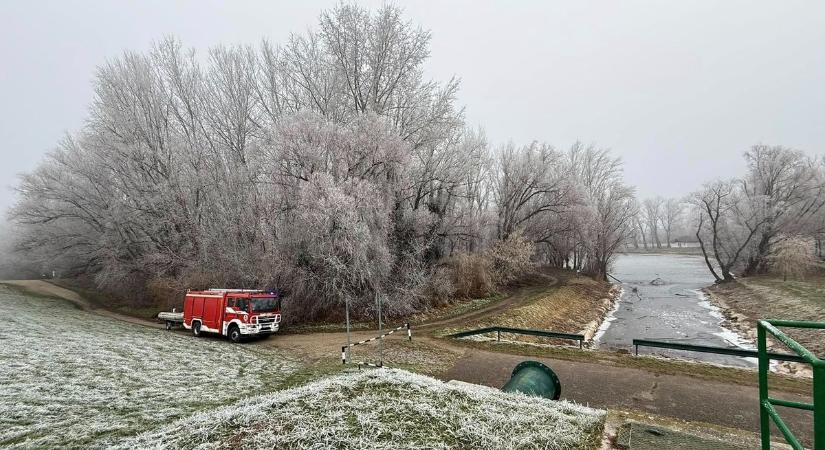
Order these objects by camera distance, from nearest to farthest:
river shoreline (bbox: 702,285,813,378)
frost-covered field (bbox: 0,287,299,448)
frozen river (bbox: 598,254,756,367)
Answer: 1. frost-covered field (bbox: 0,287,299,448)
2. river shoreline (bbox: 702,285,813,378)
3. frozen river (bbox: 598,254,756,367)

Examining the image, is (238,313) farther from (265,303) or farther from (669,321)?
(669,321)

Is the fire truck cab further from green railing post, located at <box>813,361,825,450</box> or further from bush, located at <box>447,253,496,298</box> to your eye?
green railing post, located at <box>813,361,825,450</box>

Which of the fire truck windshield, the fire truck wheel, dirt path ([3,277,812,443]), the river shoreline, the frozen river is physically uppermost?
the fire truck windshield

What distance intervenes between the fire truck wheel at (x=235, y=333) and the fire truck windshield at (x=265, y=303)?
118 centimetres

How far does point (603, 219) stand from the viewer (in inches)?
1886

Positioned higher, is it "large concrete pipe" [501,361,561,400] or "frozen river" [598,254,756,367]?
"large concrete pipe" [501,361,561,400]

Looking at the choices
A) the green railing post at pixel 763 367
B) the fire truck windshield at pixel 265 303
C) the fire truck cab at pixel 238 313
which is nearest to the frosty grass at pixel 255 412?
the green railing post at pixel 763 367

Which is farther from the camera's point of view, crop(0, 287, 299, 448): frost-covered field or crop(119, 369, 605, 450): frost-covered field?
crop(0, 287, 299, 448): frost-covered field

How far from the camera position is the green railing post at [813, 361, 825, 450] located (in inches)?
91.7

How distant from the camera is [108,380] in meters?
10.1

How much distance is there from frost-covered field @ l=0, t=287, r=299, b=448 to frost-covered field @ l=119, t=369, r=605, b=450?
6.54 ft

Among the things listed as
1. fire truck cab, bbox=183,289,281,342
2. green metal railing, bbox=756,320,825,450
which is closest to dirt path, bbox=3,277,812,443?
fire truck cab, bbox=183,289,281,342

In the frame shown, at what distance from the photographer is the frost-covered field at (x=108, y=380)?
22.6ft

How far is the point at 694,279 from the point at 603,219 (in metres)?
15.1
